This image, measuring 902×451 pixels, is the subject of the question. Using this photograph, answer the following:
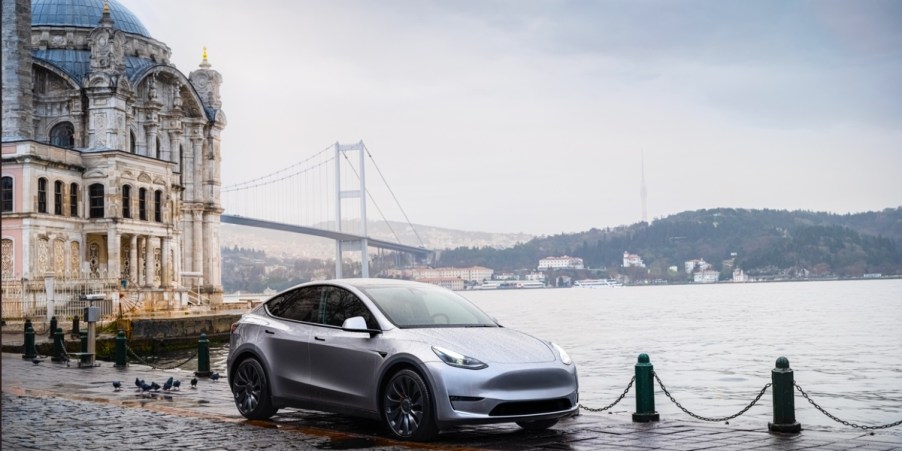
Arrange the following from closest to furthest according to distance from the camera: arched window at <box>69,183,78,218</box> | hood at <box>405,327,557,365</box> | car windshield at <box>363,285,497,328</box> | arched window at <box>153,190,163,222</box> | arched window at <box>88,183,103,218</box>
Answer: hood at <box>405,327,557,365</box> < car windshield at <box>363,285,497,328</box> < arched window at <box>69,183,78,218</box> < arched window at <box>88,183,103,218</box> < arched window at <box>153,190,163,222</box>

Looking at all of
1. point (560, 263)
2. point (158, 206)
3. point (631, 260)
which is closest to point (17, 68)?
point (158, 206)

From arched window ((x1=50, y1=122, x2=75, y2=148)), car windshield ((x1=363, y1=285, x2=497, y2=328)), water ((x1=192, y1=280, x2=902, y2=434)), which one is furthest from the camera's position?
arched window ((x1=50, y1=122, x2=75, y2=148))

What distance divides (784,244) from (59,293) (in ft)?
531

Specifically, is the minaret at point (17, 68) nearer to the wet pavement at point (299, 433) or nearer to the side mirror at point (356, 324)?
the wet pavement at point (299, 433)

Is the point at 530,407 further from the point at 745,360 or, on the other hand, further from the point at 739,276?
the point at 739,276

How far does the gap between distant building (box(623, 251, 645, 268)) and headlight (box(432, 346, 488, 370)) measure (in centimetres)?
18007

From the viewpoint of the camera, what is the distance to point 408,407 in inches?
343

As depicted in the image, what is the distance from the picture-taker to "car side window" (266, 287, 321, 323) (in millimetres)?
10297

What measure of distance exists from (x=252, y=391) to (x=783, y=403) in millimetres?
5200

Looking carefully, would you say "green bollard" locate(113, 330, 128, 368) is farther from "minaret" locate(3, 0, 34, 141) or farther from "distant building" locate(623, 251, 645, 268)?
"distant building" locate(623, 251, 645, 268)

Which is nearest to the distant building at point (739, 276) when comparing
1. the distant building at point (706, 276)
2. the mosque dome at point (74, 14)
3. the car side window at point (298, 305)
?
the distant building at point (706, 276)

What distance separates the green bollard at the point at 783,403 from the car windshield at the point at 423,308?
261 cm

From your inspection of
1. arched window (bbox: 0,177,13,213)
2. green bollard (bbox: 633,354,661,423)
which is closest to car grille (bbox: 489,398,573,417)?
green bollard (bbox: 633,354,661,423)

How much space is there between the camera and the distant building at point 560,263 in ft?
583
